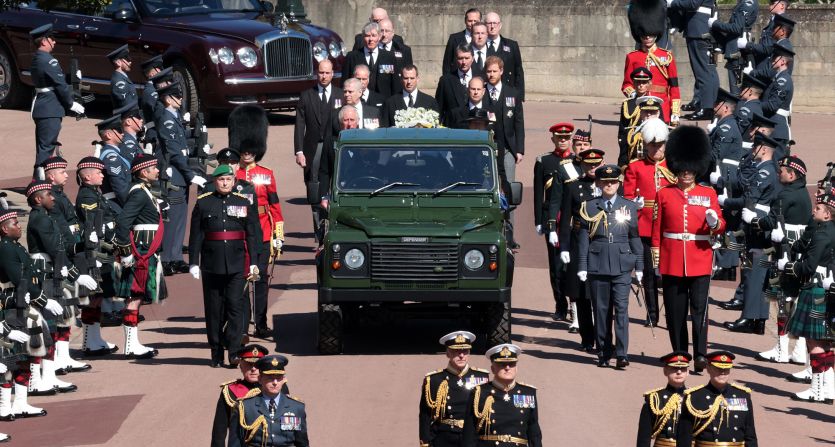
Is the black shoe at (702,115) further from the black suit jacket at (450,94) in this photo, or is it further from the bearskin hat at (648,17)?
the black suit jacket at (450,94)

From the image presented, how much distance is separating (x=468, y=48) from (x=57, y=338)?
731 centimetres

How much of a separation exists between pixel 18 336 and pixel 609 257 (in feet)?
16.5

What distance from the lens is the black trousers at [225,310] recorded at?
1602 centimetres

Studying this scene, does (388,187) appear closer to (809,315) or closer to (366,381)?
(366,381)

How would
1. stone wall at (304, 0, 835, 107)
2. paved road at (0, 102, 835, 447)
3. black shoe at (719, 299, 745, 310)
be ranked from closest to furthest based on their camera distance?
paved road at (0, 102, 835, 447), black shoe at (719, 299, 745, 310), stone wall at (304, 0, 835, 107)

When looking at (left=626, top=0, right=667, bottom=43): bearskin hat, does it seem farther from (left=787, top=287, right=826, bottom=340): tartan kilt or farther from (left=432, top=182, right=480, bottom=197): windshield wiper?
(left=787, top=287, right=826, bottom=340): tartan kilt

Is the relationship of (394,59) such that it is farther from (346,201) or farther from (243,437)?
(243,437)

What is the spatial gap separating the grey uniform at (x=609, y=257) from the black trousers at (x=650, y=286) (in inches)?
41.2

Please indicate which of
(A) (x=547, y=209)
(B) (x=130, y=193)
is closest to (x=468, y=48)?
(A) (x=547, y=209)

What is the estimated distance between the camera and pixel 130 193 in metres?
17.2

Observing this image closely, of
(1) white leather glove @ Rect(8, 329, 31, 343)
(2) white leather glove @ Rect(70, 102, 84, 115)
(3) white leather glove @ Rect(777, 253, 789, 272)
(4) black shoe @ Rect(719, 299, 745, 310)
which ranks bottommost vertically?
Result: (4) black shoe @ Rect(719, 299, 745, 310)

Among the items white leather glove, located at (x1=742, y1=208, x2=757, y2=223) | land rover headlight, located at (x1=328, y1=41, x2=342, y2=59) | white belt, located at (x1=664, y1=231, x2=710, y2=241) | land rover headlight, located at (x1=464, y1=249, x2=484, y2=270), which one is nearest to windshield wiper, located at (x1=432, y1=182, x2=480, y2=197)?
land rover headlight, located at (x1=464, y1=249, x2=484, y2=270)

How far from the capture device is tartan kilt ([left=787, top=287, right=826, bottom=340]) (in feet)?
49.8

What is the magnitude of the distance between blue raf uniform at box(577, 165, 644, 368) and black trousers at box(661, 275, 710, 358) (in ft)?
1.13
